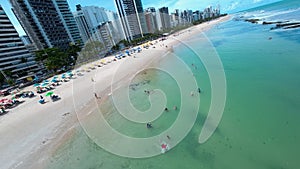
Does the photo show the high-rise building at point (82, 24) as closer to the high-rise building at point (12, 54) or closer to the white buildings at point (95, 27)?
the white buildings at point (95, 27)

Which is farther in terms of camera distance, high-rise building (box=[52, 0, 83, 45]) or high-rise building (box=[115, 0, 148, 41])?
high-rise building (box=[115, 0, 148, 41])

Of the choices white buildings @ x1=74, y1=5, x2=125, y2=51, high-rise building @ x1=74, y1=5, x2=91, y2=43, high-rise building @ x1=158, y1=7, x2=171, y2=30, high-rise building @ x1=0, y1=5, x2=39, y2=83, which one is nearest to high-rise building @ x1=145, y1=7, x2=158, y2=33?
high-rise building @ x1=158, y1=7, x2=171, y2=30

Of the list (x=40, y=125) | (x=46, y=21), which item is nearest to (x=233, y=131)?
(x=40, y=125)

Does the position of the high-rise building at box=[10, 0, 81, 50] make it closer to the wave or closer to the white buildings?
the white buildings

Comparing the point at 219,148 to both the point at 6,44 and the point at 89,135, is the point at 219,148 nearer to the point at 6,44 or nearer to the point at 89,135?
the point at 89,135

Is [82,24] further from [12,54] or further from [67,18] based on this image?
[12,54]

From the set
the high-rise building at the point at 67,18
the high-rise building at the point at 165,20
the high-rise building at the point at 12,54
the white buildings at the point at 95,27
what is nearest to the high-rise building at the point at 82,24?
the white buildings at the point at 95,27
